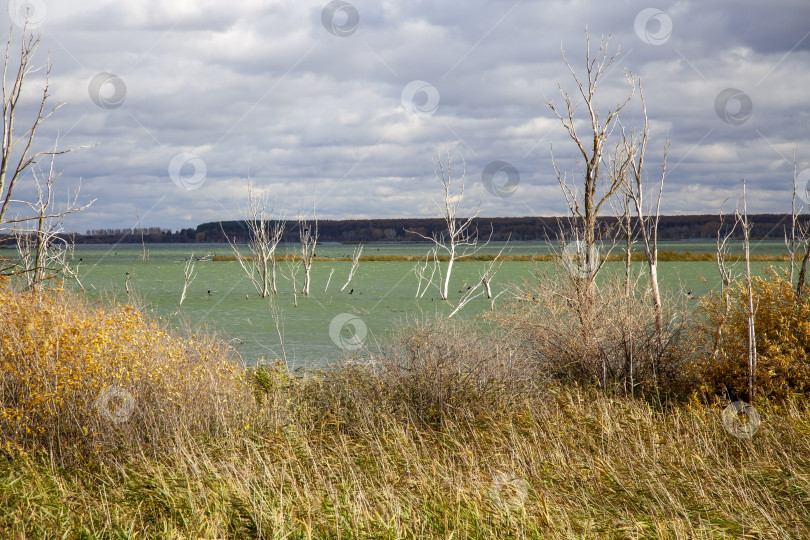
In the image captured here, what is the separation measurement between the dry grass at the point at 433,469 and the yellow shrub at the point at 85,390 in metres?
0.11

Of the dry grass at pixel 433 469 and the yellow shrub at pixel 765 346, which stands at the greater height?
the yellow shrub at pixel 765 346

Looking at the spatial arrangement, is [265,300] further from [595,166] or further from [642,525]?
[642,525]

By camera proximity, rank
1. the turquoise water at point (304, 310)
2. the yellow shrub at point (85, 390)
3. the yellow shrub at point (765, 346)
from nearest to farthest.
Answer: the yellow shrub at point (85, 390), the yellow shrub at point (765, 346), the turquoise water at point (304, 310)

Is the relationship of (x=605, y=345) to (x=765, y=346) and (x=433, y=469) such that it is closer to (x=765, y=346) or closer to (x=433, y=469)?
(x=765, y=346)

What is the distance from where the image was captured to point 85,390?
7.88 meters

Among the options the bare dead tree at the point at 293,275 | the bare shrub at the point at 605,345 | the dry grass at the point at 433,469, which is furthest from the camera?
the bare dead tree at the point at 293,275

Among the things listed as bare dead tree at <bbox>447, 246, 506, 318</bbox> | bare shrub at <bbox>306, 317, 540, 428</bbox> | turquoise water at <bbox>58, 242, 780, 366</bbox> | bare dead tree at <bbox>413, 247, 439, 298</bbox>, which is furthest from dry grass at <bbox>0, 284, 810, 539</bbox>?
bare dead tree at <bbox>413, 247, 439, 298</bbox>

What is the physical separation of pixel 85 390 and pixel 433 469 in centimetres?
451

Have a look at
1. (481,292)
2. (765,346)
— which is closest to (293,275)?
(481,292)

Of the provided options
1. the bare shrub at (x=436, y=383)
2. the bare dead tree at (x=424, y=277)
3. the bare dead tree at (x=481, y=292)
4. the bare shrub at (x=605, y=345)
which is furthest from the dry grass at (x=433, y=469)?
the bare dead tree at (x=424, y=277)

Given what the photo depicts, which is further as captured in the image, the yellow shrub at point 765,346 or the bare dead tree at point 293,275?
the bare dead tree at point 293,275

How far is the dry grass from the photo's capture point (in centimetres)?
544

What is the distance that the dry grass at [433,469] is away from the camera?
544 centimetres

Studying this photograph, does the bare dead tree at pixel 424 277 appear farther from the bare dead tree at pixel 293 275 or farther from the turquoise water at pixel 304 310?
the bare dead tree at pixel 293 275
